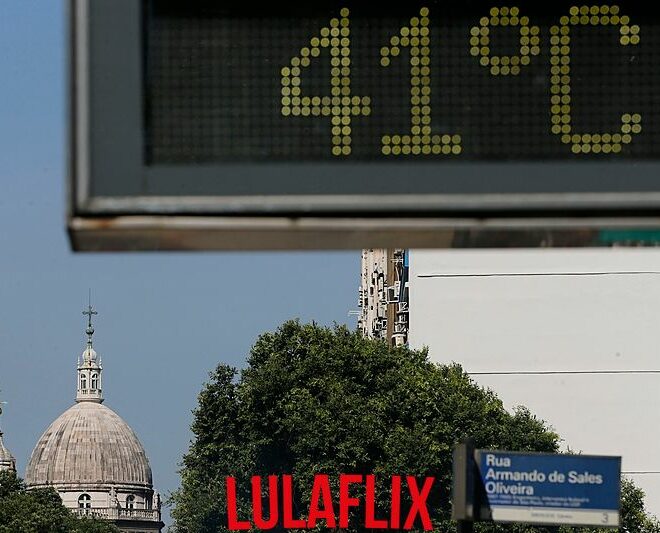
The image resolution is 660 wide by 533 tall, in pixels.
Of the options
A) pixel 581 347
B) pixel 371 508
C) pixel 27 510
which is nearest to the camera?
pixel 371 508

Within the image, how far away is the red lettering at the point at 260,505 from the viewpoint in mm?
70625

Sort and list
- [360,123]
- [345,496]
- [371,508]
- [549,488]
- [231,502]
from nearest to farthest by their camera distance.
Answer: [360,123] < [549,488] < [371,508] < [345,496] < [231,502]

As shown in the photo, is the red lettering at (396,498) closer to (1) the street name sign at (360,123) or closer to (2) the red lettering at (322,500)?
(2) the red lettering at (322,500)

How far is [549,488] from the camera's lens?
23812 millimetres

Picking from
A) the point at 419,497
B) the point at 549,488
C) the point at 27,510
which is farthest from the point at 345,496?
the point at 549,488

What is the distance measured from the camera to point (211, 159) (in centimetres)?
452

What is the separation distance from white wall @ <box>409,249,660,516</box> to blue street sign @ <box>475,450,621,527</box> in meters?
52.4

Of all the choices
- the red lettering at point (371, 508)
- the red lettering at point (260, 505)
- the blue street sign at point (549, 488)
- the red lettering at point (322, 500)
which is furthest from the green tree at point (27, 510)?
the blue street sign at point (549, 488)

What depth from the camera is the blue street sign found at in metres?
22.9

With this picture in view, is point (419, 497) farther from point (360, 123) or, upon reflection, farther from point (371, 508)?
point (360, 123)

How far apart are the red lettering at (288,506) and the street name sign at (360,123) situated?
6499cm

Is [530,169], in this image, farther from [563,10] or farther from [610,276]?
[610,276]

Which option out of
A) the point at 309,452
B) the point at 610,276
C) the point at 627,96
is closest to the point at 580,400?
the point at 610,276

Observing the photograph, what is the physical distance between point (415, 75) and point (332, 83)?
197 mm
